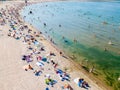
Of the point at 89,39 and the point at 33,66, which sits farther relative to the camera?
the point at 89,39

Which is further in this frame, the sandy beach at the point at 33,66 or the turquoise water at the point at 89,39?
the turquoise water at the point at 89,39

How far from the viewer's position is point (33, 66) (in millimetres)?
32938

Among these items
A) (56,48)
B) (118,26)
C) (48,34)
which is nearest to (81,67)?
(56,48)

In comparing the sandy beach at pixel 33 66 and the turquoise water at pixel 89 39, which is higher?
the sandy beach at pixel 33 66

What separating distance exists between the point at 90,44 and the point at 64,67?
12935 millimetres

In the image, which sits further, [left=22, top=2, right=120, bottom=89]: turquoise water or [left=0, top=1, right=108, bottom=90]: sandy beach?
[left=22, top=2, right=120, bottom=89]: turquoise water

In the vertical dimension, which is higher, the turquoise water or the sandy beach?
the sandy beach

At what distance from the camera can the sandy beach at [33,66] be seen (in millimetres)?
28156

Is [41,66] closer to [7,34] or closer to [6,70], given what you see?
[6,70]

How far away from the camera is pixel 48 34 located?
172 feet

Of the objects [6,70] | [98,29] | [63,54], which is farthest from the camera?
[98,29]

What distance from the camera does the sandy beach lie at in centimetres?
2816

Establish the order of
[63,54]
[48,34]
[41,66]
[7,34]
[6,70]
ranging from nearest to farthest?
1. [6,70]
2. [41,66]
3. [63,54]
4. [7,34]
5. [48,34]

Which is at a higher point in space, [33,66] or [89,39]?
[33,66]
